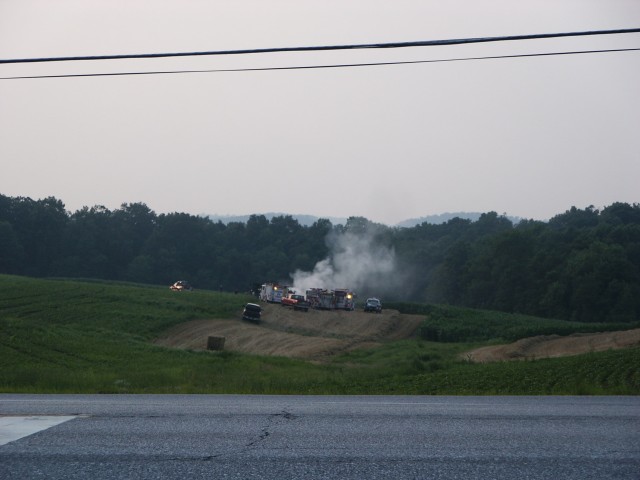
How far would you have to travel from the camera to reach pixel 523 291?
99.1 meters

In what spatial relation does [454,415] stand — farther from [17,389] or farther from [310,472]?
[17,389]

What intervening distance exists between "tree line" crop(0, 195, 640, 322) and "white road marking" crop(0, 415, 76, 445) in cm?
7634

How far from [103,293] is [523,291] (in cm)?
5296

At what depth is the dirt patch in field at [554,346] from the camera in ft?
135

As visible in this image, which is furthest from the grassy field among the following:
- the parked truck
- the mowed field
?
the parked truck

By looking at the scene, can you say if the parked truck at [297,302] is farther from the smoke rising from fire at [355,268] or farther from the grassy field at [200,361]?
the smoke rising from fire at [355,268]

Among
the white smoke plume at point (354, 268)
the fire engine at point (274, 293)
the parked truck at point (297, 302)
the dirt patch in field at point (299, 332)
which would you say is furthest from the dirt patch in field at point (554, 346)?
the white smoke plume at point (354, 268)

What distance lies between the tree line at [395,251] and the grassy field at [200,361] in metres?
20.8

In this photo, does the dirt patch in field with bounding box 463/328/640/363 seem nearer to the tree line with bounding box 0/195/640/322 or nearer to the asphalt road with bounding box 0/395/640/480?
the asphalt road with bounding box 0/395/640/480

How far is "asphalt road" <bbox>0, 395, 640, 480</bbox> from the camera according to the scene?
7.45m

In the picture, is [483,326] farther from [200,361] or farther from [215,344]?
[200,361]

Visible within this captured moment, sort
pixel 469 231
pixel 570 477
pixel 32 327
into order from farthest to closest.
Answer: pixel 469 231 < pixel 32 327 < pixel 570 477

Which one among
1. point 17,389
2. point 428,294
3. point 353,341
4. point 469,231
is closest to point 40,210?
point 428,294

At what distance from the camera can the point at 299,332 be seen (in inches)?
2309
